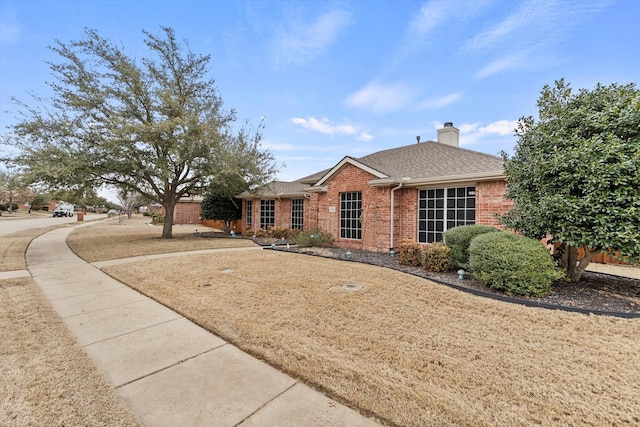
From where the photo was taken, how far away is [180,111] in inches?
507

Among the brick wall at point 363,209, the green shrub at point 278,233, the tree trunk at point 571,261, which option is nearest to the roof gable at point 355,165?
the brick wall at point 363,209

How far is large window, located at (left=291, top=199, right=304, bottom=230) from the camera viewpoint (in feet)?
52.0

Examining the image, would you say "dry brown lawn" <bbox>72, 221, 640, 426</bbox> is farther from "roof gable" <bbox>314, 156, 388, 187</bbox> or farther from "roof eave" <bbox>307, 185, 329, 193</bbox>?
"roof eave" <bbox>307, 185, 329, 193</bbox>

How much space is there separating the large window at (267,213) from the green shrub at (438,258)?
37.6 ft

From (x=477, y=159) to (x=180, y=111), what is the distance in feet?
42.6

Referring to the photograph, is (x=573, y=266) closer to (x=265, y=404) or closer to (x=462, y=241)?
(x=462, y=241)

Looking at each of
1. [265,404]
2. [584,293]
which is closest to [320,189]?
[584,293]

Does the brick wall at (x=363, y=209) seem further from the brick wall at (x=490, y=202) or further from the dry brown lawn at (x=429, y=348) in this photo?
the dry brown lawn at (x=429, y=348)

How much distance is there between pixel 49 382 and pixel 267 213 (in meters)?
15.2

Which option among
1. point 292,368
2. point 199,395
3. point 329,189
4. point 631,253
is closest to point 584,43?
point 631,253

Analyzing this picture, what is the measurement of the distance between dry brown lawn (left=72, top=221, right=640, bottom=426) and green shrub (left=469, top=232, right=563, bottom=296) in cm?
67

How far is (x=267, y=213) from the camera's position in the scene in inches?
696

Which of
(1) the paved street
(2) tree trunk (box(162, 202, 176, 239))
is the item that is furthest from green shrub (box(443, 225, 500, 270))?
(1) the paved street

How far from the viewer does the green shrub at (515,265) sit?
203 inches
